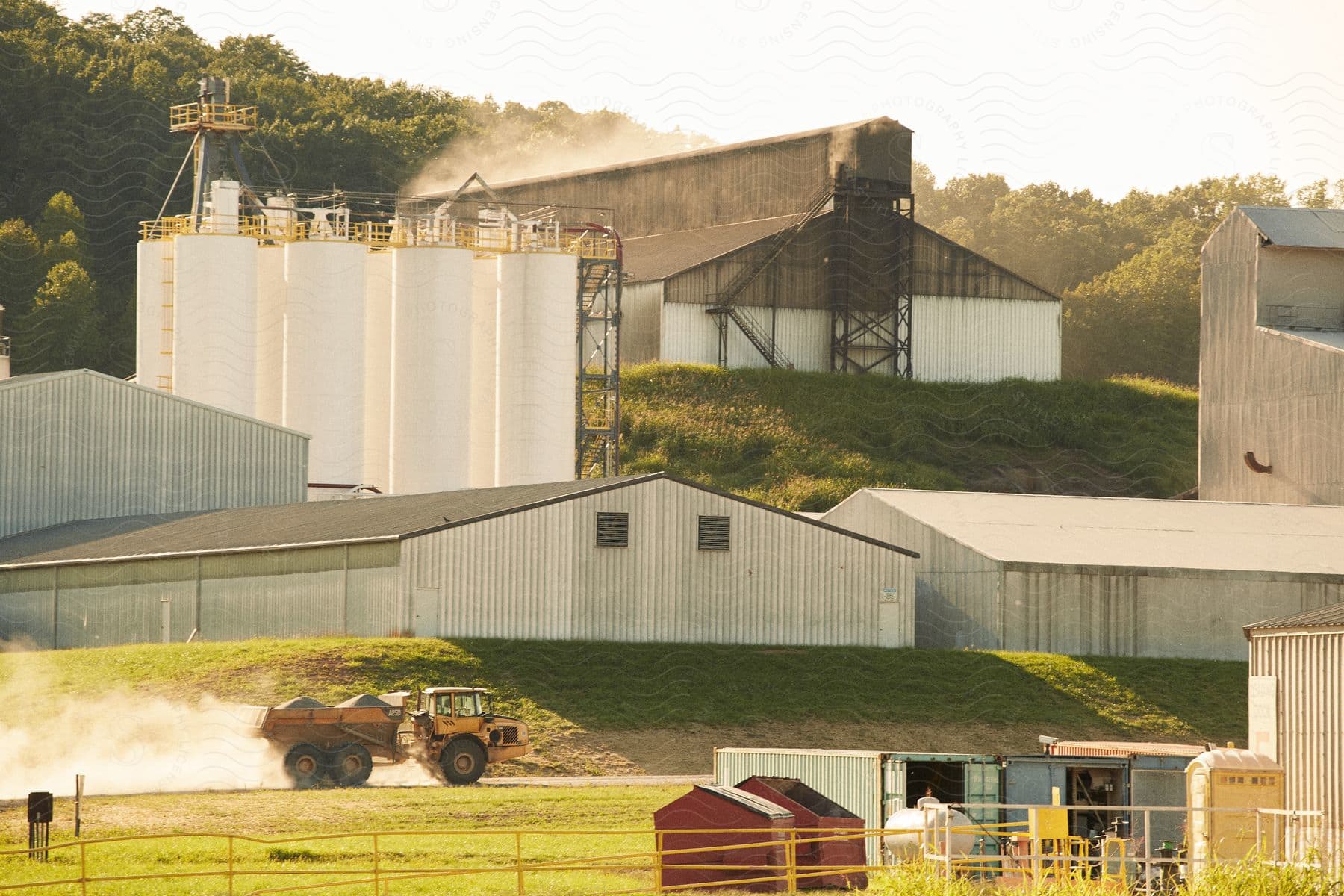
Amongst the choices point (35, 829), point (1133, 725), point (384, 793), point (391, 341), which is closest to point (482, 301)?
point (391, 341)

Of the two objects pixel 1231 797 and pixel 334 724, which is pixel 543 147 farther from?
pixel 1231 797

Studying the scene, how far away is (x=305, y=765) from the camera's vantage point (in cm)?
3575

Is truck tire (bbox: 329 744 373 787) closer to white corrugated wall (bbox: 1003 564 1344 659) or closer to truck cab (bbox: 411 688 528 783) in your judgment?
truck cab (bbox: 411 688 528 783)

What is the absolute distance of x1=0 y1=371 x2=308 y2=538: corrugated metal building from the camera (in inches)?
2357

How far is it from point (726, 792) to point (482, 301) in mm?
41767

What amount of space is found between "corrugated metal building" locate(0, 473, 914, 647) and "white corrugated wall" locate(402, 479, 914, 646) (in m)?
0.04

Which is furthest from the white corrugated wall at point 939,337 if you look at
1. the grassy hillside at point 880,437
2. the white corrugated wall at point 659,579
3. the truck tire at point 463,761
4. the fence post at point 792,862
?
the fence post at point 792,862

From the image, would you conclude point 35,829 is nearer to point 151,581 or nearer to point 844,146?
point 151,581

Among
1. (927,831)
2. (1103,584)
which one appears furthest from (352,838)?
(1103,584)

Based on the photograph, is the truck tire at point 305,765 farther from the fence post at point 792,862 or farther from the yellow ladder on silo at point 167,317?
the yellow ladder on silo at point 167,317

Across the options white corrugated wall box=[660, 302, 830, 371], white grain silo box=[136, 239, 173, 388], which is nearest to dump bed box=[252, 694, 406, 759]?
white grain silo box=[136, 239, 173, 388]

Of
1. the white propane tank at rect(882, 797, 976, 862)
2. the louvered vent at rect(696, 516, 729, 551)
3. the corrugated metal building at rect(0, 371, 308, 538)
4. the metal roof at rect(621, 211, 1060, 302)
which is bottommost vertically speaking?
the white propane tank at rect(882, 797, 976, 862)

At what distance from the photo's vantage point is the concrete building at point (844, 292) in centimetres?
8269

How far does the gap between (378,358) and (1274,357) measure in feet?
96.6
